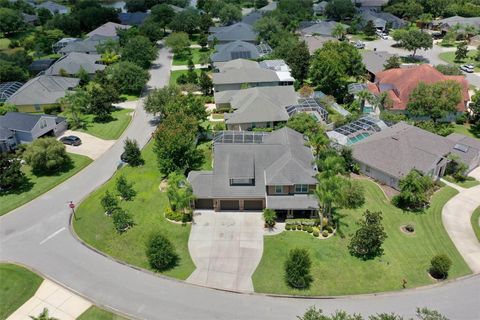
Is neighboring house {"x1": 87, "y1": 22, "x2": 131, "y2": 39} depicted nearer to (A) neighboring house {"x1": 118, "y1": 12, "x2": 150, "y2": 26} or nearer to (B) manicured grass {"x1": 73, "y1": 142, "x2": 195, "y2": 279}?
(A) neighboring house {"x1": 118, "y1": 12, "x2": 150, "y2": 26}

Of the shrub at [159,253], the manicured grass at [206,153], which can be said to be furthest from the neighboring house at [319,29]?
the shrub at [159,253]

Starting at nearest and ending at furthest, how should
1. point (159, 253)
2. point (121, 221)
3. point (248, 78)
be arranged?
point (159, 253) → point (121, 221) → point (248, 78)

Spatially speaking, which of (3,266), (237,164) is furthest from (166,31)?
(3,266)

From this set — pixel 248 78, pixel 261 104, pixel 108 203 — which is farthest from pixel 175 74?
pixel 108 203

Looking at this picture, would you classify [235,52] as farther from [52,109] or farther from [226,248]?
[226,248]

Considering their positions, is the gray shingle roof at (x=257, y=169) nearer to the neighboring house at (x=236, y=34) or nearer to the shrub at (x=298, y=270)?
the shrub at (x=298, y=270)

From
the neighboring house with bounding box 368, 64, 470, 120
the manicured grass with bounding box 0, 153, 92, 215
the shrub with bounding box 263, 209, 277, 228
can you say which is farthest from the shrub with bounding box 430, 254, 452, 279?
the manicured grass with bounding box 0, 153, 92, 215
